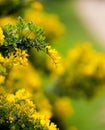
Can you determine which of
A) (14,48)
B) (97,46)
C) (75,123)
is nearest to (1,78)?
(14,48)

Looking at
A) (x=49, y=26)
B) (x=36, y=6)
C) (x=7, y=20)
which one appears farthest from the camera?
(x=49, y=26)

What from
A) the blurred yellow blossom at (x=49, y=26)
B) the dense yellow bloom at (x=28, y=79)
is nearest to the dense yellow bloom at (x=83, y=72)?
the dense yellow bloom at (x=28, y=79)

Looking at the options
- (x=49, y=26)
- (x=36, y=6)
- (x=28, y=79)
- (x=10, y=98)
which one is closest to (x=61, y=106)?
(x=28, y=79)

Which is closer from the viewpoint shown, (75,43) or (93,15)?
(75,43)

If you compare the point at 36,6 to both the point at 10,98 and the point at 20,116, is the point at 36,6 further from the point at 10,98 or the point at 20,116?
the point at 20,116

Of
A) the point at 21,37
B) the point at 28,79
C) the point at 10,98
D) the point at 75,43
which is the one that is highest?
the point at 75,43

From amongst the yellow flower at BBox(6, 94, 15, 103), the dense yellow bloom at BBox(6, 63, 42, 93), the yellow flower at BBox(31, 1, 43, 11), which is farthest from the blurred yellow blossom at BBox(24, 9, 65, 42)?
the yellow flower at BBox(6, 94, 15, 103)
